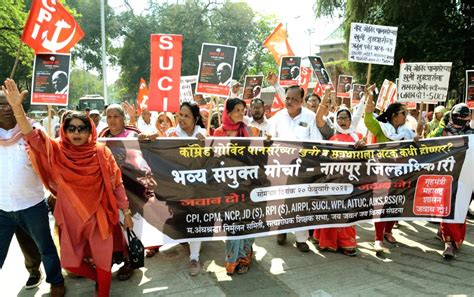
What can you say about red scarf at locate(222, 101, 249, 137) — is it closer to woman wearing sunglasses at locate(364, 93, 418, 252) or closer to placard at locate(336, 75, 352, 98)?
woman wearing sunglasses at locate(364, 93, 418, 252)

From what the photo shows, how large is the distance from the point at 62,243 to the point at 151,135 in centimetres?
119

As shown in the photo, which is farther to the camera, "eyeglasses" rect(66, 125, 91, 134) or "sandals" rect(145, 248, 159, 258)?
"sandals" rect(145, 248, 159, 258)

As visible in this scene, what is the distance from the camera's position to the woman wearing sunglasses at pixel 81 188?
9.82 ft

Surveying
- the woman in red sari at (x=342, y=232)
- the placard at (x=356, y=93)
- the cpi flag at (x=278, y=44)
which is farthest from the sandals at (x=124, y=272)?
the placard at (x=356, y=93)

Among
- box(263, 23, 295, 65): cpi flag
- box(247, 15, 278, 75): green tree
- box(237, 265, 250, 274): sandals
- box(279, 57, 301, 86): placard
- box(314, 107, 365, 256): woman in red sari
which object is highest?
box(247, 15, 278, 75): green tree

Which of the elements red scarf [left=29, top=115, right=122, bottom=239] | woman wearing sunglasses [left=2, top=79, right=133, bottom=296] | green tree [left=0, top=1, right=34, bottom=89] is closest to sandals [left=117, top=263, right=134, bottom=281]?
woman wearing sunglasses [left=2, top=79, right=133, bottom=296]

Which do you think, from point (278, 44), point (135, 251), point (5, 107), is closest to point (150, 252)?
point (135, 251)

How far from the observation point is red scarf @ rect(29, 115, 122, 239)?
2994 mm

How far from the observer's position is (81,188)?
3037 mm

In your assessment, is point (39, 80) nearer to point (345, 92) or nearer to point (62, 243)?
point (62, 243)

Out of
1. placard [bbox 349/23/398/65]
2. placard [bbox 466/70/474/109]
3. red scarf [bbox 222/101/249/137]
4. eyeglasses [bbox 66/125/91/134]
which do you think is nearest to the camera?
eyeglasses [bbox 66/125/91/134]

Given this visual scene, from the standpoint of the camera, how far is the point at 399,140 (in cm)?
450

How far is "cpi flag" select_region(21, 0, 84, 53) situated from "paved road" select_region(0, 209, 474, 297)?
2401mm

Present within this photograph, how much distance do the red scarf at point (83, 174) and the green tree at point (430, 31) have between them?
553 inches
